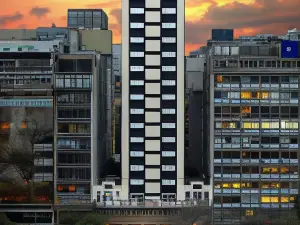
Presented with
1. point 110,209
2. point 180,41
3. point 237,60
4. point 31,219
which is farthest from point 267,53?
point 31,219

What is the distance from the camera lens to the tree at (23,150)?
107 m

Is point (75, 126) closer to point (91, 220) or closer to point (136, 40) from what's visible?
point (91, 220)

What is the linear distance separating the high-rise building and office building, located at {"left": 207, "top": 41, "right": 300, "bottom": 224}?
5.27 meters

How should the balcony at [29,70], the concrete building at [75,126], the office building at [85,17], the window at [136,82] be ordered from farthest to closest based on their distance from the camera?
1. the office building at [85,17]
2. the window at [136,82]
3. the balcony at [29,70]
4. the concrete building at [75,126]

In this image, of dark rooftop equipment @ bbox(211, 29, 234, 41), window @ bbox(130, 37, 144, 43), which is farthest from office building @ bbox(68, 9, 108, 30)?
window @ bbox(130, 37, 144, 43)

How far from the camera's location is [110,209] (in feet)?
346

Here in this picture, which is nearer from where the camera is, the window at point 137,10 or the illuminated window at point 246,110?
the illuminated window at point 246,110

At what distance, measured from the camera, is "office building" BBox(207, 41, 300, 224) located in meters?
107

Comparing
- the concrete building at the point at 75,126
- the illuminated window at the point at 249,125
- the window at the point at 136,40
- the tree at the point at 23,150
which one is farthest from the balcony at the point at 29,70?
the illuminated window at the point at 249,125

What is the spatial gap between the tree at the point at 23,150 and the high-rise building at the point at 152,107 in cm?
1238

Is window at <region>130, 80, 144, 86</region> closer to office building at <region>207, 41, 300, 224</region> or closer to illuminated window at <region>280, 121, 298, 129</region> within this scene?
office building at <region>207, 41, 300, 224</region>

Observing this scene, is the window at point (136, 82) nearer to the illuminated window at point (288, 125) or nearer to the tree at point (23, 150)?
the tree at point (23, 150)

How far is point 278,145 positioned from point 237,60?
542 inches

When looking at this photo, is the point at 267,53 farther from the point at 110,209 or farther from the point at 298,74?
the point at 110,209
